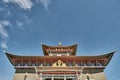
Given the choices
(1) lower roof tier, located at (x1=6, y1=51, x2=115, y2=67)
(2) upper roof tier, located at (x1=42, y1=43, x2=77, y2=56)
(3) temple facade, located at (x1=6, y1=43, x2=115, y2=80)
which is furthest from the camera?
(2) upper roof tier, located at (x1=42, y1=43, x2=77, y2=56)

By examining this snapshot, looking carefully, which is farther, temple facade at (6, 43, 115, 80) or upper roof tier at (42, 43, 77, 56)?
upper roof tier at (42, 43, 77, 56)

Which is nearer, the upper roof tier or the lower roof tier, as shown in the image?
the lower roof tier

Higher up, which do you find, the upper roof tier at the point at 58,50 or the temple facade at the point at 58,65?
the upper roof tier at the point at 58,50

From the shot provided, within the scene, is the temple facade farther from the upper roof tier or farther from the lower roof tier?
the upper roof tier

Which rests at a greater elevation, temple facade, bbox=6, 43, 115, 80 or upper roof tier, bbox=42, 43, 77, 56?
upper roof tier, bbox=42, 43, 77, 56

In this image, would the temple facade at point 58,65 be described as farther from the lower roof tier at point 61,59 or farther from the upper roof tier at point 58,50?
the upper roof tier at point 58,50

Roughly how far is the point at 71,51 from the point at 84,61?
551 centimetres

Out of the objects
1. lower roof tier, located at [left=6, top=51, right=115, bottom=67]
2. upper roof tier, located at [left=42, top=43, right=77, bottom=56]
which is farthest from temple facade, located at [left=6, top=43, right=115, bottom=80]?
upper roof tier, located at [left=42, top=43, right=77, bottom=56]

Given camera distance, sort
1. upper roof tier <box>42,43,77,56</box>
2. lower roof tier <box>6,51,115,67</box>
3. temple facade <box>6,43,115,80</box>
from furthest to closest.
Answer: upper roof tier <box>42,43,77,56</box>
lower roof tier <box>6,51,115,67</box>
temple facade <box>6,43,115,80</box>

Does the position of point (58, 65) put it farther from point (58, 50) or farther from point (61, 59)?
point (58, 50)

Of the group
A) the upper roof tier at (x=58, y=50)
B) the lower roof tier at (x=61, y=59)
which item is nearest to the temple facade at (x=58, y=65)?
the lower roof tier at (x=61, y=59)

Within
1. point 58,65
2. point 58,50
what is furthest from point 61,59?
point 58,50

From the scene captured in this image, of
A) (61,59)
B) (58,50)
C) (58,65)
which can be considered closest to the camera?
(58,65)

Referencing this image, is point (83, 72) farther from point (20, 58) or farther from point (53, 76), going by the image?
point (20, 58)
